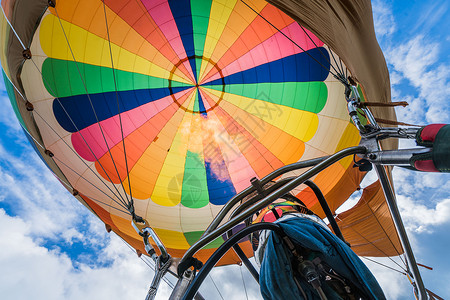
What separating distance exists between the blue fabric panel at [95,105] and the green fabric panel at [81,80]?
9cm

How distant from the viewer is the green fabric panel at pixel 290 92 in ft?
16.4

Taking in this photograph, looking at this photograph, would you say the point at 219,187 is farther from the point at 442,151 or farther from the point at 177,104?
the point at 442,151

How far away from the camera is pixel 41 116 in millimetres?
4637

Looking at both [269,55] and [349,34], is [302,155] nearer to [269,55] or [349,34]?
[269,55]

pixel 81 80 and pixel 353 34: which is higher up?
pixel 81 80

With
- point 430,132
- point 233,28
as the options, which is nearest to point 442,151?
point 430,132

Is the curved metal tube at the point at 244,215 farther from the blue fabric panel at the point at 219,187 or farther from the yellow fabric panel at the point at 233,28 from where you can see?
the blue fabric panel at the point at 219,187

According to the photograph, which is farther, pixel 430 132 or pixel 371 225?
pixel 371 225

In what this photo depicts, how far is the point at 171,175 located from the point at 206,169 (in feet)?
2.24

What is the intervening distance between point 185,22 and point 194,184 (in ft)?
9.51

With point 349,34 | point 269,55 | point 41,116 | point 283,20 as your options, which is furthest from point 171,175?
point 349,34

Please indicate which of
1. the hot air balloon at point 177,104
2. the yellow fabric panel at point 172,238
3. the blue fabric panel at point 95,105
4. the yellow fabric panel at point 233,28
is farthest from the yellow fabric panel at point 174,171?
the yellow fabric panel at point 233,28

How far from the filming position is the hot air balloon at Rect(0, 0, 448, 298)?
4410mm

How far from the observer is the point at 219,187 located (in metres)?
5.56
